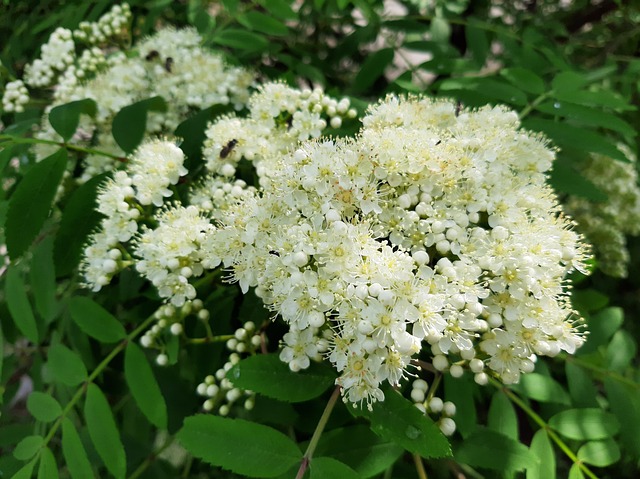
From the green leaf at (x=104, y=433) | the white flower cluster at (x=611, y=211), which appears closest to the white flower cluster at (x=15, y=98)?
the green leaf at (x=104, y=433)

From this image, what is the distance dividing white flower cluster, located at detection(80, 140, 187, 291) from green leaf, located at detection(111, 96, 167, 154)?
18 centimetres

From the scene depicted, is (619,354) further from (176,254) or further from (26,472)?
(26,472)

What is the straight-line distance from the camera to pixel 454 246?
129 centimetres

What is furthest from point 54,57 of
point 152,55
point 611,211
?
point 611,211

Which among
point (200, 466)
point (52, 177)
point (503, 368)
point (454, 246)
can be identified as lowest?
point (200, 466)

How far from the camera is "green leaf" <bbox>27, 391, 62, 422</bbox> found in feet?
5.14

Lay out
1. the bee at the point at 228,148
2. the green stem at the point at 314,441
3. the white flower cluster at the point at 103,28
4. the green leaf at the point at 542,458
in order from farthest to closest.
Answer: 1. the white flower cluster at the point at 103,28
2. the bee at the point at 228,148
3. the green leaf at the point at 542,458
4. the green stem at the point at 314,441

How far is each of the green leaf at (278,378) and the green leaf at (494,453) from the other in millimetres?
462

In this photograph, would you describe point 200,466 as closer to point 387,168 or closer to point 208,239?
point 208,239

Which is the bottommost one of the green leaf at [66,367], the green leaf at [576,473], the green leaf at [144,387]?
the green leaf at [576,473]

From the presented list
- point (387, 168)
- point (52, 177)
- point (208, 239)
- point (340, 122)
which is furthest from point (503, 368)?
point (52, 177)

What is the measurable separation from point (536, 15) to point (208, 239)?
2.59 meters

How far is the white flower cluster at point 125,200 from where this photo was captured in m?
1.55

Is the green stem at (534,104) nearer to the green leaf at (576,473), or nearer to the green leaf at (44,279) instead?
the green leaf at (576,473)
